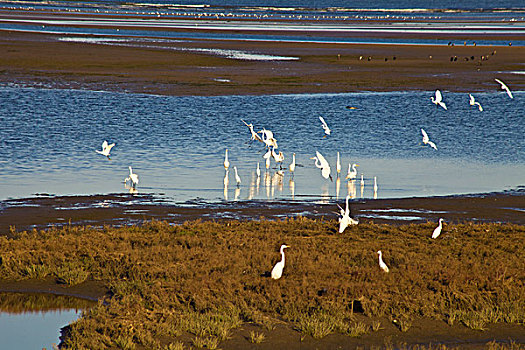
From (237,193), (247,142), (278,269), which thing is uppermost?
(247,142)

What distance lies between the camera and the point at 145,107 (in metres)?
29.8

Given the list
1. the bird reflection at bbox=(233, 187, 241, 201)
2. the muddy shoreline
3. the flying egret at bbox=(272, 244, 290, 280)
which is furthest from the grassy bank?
the bird reflection at bbox=(233, 187, 241, 201)

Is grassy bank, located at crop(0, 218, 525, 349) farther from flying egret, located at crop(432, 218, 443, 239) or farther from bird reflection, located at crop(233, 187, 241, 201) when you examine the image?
bird reflection, located at crop(233, 187, 241, 201)

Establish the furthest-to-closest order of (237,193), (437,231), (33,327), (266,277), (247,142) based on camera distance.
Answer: (247,142) < (237,193) < (437,231) < (266,277) < (33,327)

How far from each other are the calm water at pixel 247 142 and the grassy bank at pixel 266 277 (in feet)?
14.3

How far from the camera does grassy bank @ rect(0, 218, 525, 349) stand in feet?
32.0

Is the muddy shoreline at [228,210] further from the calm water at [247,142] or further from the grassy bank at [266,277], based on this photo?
the grassy bank at [266,277]

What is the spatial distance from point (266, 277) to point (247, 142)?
1382cm

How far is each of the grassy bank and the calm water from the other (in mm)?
4367

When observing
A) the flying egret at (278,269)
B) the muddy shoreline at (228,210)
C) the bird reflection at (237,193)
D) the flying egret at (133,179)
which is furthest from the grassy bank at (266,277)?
the flying egret at (133,179)

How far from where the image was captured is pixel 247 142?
24.8 metres

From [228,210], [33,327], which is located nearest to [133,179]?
[228,210]

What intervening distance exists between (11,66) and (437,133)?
22511 mm

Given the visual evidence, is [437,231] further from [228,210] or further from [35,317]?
[35,317]
